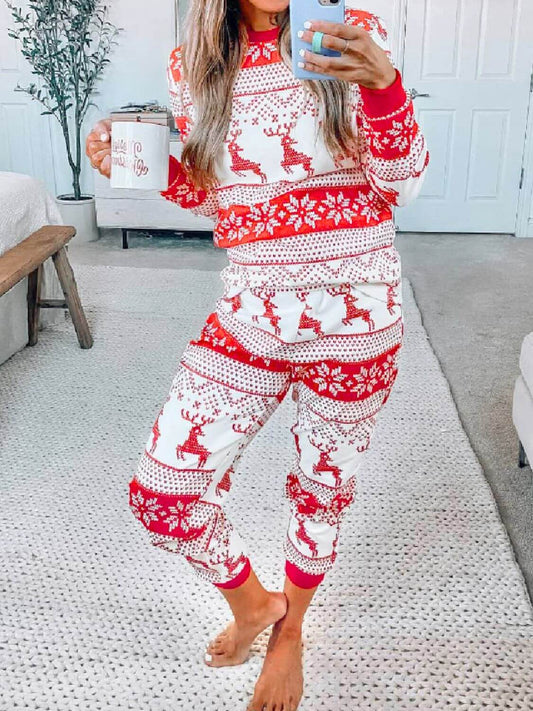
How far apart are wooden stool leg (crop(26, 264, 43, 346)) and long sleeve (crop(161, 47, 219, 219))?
67.5 inches

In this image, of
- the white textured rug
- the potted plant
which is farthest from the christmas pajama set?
the potted plant

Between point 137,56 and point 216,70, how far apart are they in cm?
389

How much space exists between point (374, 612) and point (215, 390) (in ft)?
2.26

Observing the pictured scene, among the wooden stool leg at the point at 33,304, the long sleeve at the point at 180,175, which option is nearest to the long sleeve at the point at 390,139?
the long sleeve at the point at 180,175

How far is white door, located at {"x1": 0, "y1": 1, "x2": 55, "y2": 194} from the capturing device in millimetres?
4660

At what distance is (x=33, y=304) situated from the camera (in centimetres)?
284

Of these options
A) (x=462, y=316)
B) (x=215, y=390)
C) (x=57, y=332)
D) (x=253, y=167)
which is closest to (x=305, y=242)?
(x=253, y=167)

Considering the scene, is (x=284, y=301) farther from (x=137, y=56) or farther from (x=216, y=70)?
(x=137, y=56)

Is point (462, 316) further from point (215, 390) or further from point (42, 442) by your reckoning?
point (215, 390)

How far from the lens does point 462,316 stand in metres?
3.29

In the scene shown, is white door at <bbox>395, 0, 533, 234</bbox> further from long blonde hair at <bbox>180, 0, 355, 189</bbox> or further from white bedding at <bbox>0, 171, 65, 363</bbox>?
long blonde hair at <bbox>180, 0, 355, 189</bbox>

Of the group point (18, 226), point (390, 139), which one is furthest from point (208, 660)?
point (18, 226)

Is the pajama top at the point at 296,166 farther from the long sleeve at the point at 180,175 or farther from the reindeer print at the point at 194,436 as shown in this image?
the reindeer print at the point at 194,436

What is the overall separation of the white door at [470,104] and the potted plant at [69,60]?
178cm
